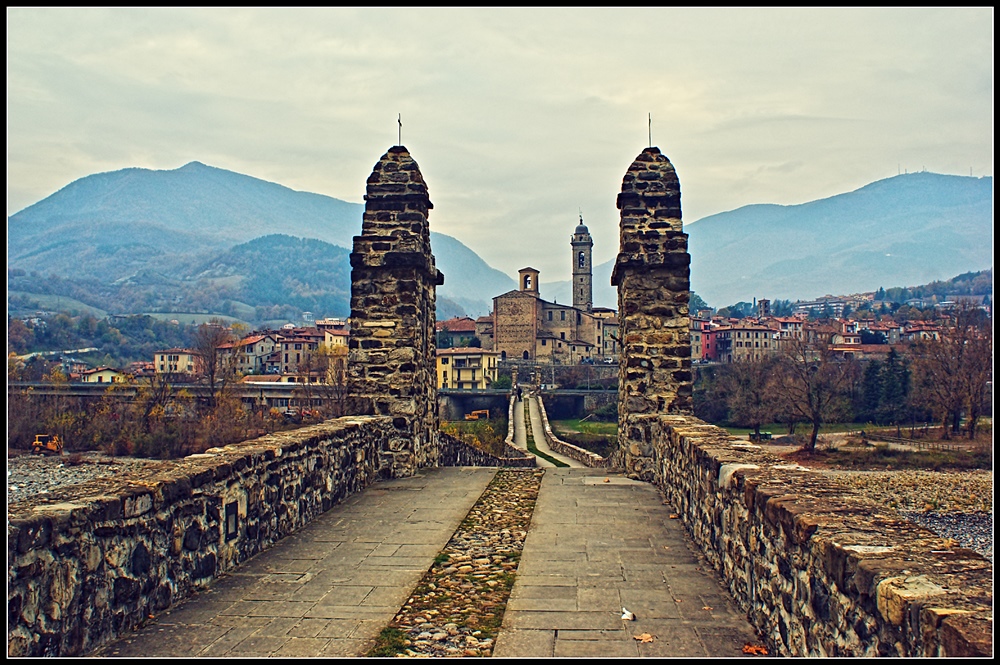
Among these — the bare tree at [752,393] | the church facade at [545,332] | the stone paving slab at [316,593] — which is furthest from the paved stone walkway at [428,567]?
the church facade at [545,332]

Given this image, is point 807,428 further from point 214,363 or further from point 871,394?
point 214,363

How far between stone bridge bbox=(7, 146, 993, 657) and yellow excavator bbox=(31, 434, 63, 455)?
4949cm

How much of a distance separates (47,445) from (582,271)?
85918 mm

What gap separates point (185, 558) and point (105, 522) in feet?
3.04

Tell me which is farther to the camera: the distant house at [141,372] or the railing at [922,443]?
the distant house at [141,372]

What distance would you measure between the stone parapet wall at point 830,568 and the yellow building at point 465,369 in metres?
68.2

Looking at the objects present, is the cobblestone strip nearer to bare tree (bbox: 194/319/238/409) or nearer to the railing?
the railing

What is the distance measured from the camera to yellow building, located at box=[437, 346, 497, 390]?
74125 mm

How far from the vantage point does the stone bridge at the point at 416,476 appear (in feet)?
9.34

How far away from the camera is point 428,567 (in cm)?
544

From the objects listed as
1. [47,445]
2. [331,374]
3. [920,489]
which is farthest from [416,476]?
[47,445]

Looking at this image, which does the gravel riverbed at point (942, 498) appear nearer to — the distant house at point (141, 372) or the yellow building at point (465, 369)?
the yellow building at point (465, 369)

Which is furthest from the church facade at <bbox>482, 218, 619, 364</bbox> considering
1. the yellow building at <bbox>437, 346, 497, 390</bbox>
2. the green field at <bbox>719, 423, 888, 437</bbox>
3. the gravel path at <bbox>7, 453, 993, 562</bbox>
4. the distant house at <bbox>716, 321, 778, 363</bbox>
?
the gravel path at <bbox>7, 453, 993, 562</bbox>

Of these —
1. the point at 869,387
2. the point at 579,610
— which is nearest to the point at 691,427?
the point at 579,610
